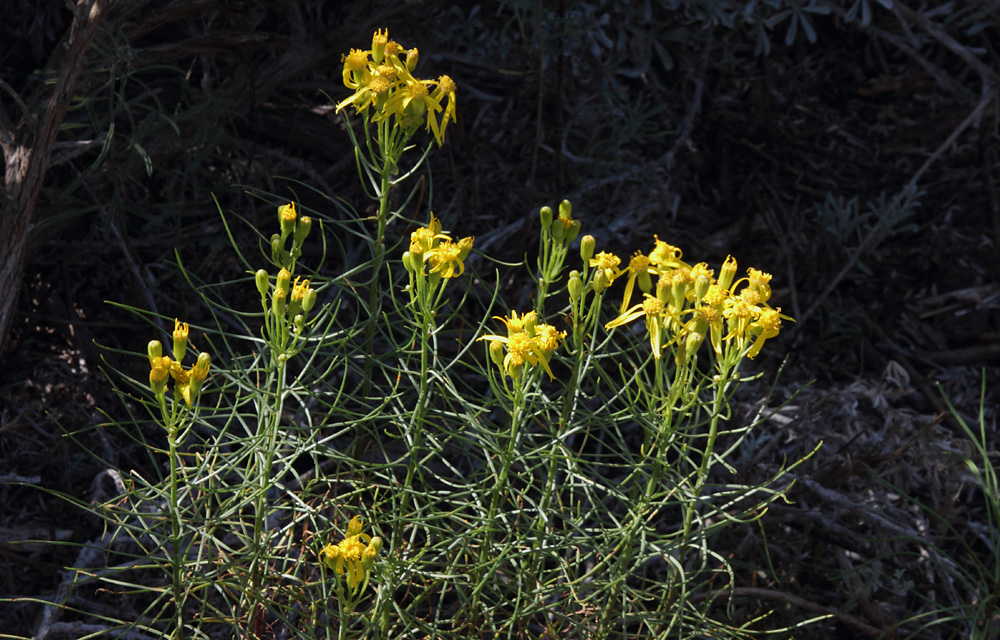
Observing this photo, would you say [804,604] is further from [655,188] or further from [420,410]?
[655,188]

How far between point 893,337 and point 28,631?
2555 mm

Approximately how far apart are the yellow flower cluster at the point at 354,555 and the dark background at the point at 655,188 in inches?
37.1

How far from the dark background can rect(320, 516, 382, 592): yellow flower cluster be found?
0.94 m

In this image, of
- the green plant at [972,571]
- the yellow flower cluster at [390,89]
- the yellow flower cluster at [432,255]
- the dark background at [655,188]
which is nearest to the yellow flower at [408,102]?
the yellow flower cluster at [390,89]

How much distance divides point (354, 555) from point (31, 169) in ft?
4.03

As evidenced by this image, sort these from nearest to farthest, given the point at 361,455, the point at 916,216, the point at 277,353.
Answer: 1. the point at 277,353
2. the point at 361,455
3. the point at 916,216

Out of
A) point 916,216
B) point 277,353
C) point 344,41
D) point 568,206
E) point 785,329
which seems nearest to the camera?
point 277,353

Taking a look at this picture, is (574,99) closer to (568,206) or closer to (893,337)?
(893,337)

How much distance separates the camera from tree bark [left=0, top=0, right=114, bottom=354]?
2.00m

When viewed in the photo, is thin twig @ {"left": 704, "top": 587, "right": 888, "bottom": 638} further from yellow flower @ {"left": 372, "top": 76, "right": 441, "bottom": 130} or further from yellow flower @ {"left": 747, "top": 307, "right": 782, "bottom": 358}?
yellow flower @ {"left": 372, "top": 76, "right": 441, "bottom": 130}

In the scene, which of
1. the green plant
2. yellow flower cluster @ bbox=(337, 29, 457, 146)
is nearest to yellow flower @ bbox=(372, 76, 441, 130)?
yellow flower cluster @ bbox=(337, 29, 457, 146)

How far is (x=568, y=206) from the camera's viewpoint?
1.62 m

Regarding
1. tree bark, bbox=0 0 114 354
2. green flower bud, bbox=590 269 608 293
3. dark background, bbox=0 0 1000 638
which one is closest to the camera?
green flower bud, bbox=590 269 608 293

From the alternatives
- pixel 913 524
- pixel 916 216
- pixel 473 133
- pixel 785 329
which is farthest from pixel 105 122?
pixel 916 216
